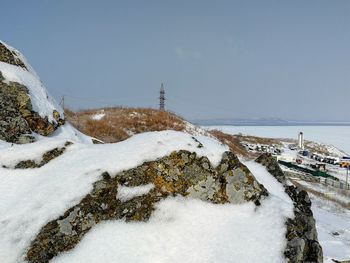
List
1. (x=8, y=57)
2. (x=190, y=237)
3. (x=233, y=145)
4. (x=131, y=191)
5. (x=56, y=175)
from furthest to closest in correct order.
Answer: (x=233, y=145) → (x=8, y=57) → (x=56, y=175) → (x=131, y=191) → (x=190, y=237)

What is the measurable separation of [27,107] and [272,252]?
8.85 meters

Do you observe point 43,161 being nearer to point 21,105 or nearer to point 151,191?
point 151,191

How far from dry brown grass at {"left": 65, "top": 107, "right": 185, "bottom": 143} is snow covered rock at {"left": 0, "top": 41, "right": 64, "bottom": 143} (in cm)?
1077

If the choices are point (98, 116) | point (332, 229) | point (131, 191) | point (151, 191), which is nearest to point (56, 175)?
point (131, 191)

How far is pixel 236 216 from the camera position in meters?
6.52

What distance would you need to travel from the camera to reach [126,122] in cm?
3152

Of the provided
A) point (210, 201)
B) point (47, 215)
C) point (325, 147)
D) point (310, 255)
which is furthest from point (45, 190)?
point (325, 147)

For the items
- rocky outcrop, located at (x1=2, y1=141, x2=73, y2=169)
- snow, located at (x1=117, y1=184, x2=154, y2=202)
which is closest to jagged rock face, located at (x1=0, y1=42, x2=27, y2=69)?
rocky outcrop, located at (x1=2, y1=141, x2=73, y2=169)

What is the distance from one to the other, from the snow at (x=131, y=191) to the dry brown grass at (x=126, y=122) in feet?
56.7

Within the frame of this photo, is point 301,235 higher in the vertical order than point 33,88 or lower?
lower

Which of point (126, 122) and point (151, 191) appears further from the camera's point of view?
point (126, 122)

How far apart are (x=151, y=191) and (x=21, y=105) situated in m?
6.57

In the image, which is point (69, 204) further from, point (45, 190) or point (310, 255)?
point (310, 255)

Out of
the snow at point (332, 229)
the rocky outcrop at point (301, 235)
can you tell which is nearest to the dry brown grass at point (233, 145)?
the snow at point (332, 229)
